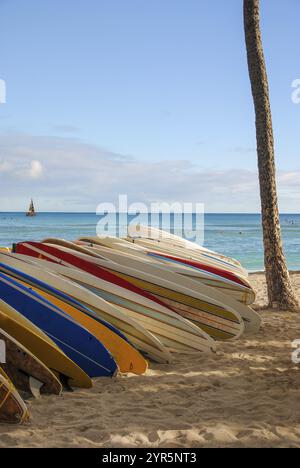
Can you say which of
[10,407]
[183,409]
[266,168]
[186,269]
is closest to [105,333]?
[183,409]

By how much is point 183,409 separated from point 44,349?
105 centimetres

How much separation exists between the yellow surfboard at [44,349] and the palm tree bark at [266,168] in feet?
→ 12.4

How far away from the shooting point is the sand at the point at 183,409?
2723 mm

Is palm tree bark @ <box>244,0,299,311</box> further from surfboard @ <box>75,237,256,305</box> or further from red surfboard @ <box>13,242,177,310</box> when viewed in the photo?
red surfboard @ <box>13,242,177,310</box>

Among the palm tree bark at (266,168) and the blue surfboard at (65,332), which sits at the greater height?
the palm tree bark at (266,168)

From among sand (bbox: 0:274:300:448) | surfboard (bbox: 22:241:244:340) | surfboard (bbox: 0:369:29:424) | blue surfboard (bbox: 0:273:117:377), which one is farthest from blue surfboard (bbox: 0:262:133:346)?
surfboard (bbox: 0:369:29:424)

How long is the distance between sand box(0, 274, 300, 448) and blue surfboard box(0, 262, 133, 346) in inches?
17.2

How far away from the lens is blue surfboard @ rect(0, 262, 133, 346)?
4038 millimetres

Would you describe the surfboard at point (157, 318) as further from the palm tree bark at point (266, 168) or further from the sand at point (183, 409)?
the palm tree bark at point (266, 168)

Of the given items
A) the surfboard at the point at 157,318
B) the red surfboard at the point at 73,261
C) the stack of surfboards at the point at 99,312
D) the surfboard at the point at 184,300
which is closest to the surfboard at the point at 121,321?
the stack of surfboards at the point at 99,312

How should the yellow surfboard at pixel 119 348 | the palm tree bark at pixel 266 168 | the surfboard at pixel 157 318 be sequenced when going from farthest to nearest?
1. the palm tree bark at pixel 266 168
2. the surfboard at pixel 157 318
3. the yellow surfboard at pixel 119 348

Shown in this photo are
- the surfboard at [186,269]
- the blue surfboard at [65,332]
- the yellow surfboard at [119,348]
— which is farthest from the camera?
the surfboard at [186,269]
